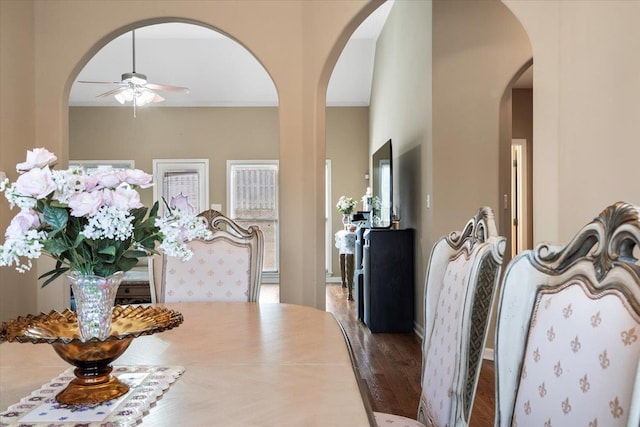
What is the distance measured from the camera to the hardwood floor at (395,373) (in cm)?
316

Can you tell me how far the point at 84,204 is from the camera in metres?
1.15

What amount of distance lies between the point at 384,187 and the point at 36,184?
4.95m

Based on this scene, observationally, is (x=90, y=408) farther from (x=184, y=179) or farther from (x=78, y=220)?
(x=184, y=179)

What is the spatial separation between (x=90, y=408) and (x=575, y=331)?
1.00m

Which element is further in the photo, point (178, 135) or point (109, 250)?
point (178, 135)

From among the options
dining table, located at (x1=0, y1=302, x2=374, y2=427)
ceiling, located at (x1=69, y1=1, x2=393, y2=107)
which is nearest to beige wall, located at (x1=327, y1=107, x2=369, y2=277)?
ceiling, located at (x1=69, y1=1, x2=393, y2=107)

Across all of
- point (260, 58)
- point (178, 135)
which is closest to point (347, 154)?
point (178, 135)

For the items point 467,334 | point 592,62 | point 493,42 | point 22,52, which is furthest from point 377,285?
point 467,334

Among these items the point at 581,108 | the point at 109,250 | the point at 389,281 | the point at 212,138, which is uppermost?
the point at 212,138

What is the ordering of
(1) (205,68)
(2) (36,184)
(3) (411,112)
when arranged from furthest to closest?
(1) (205,68)
(3) (411,112)
(2) (36,184)

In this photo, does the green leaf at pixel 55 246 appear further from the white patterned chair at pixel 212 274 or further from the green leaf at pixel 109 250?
the white patterned chair at pixel 212 274

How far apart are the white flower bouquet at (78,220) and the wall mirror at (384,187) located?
4364 mm

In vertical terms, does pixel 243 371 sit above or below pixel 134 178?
below

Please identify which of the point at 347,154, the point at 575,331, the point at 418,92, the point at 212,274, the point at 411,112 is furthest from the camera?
the point at 347,154
